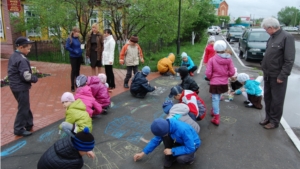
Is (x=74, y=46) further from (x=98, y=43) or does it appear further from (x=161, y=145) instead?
(x=161, y=145)

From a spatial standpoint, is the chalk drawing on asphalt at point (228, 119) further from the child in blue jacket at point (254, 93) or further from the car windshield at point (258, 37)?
the car windshield at point (258, 37)

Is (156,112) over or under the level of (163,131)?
under

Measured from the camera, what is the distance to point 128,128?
432 cm

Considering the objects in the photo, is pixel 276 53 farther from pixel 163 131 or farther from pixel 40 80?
pixel 40 80

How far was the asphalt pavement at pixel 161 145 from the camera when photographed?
3.22m

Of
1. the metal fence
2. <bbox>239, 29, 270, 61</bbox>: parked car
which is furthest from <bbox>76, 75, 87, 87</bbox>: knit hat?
<bbox>239, 29, 270, 61</bbox>: parked car

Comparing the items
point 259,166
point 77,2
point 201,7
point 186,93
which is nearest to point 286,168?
point 259,166

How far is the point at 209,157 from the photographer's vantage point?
11.1ft

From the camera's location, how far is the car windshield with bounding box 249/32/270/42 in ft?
39.6

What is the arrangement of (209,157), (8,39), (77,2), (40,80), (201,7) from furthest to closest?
(201,7), (8,39), (77,2), (40,80), (209,157)

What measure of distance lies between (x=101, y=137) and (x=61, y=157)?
170cm

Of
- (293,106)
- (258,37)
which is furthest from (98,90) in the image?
(258,37)

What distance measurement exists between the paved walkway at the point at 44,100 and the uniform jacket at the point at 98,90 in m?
0.83

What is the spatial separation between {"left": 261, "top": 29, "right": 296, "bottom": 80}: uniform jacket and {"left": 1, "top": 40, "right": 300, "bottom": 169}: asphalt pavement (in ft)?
3.54
